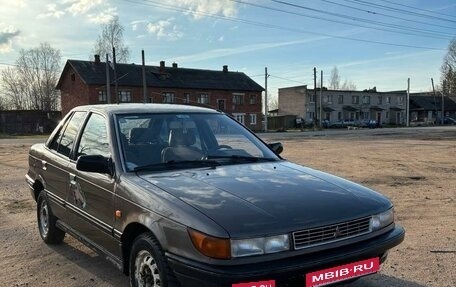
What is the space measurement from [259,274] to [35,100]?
286ft

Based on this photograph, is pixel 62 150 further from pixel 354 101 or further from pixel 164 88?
pixel 354 101

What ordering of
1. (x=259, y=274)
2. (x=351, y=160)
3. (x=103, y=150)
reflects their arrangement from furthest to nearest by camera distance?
(x=351, y=160), (x=103, y=150), (x=259, y=274)

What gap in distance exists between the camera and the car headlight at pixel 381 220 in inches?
135

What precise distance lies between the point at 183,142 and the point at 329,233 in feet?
5.84

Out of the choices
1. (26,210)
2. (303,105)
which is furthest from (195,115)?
(303,105)

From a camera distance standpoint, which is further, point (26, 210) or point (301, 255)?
point (26, 210)

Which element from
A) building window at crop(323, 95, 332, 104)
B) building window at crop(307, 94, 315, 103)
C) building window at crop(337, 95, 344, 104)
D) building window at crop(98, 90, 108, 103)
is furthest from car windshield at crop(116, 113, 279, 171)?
building window at crop(337, 95, 344, 104)

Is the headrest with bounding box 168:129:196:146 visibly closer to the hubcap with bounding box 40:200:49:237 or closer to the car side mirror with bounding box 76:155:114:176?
the car side mirror with bounding box 76:155:114:176

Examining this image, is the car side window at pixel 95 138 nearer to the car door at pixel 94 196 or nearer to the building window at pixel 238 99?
the car door at pixel 94 196

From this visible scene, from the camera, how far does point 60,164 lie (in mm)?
5113

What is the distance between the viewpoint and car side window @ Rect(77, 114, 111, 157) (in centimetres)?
435

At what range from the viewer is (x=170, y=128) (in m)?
4.49

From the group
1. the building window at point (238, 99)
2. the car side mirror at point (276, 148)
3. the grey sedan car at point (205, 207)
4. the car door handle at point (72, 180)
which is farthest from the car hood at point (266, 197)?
the building window at point (238, 99)

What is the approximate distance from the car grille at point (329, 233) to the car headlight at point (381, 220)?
0.34ft
